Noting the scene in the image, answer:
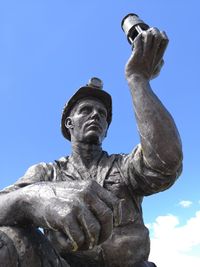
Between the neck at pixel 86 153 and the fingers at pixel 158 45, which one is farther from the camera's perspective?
A: the neck at pixel 86 153

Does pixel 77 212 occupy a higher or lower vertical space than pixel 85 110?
lower

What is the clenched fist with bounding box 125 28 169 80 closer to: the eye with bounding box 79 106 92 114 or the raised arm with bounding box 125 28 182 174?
the raised arm with bounding box 125 28 182 174

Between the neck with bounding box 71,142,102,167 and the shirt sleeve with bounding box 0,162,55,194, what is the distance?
251 millimetres

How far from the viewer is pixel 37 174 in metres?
3.27

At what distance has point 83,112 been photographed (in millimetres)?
3602

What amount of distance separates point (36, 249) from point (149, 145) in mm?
969

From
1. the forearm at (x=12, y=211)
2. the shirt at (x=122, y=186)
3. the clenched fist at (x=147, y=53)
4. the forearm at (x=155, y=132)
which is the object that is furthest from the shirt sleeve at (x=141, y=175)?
the forearm at (x=12, y=211)

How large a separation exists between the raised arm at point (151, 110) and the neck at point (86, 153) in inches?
31.0

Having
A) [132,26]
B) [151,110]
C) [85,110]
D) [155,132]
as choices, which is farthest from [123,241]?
[132,26]

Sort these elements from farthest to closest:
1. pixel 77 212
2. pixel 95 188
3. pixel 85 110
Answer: pixel 85 110 → pixel 95 188 → pixel 77 212

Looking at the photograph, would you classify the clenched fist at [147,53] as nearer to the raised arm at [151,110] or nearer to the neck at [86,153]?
the raised arm at [151,110]

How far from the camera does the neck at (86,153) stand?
349 centimetres

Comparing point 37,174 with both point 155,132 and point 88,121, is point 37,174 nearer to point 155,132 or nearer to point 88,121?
point 88,121

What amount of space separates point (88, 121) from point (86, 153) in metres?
0.27
